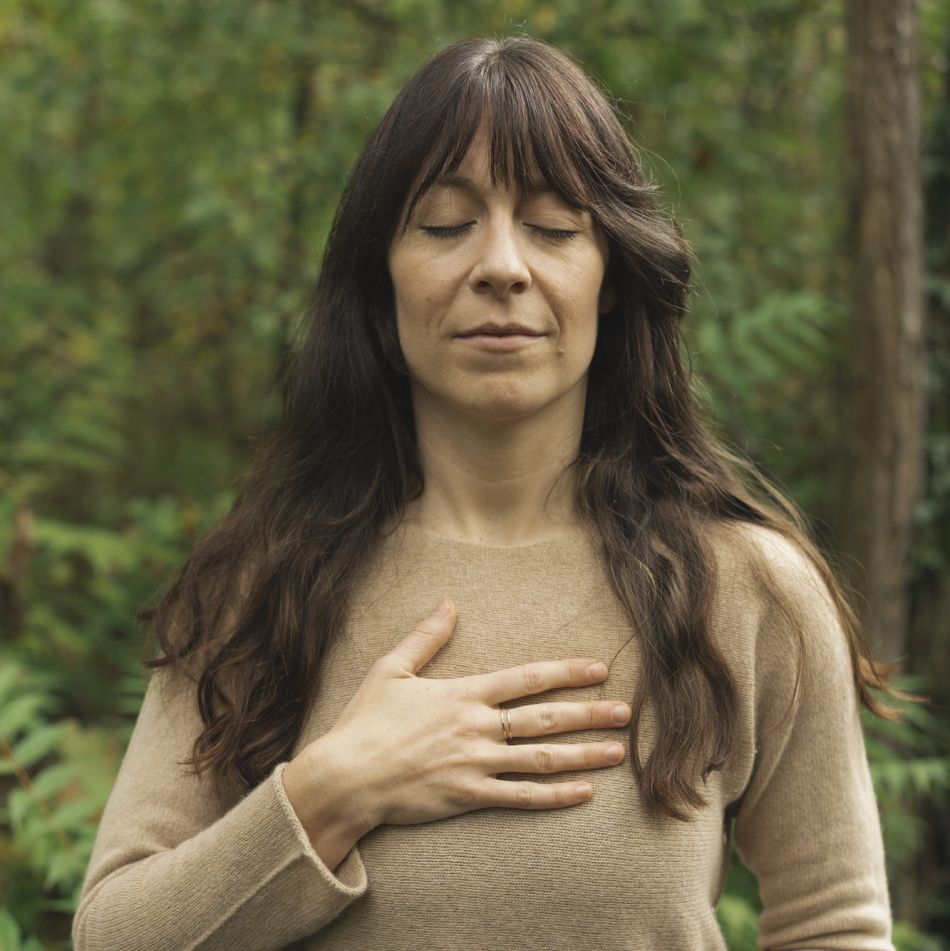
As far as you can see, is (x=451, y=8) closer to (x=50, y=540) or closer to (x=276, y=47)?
(x=276, y=47)

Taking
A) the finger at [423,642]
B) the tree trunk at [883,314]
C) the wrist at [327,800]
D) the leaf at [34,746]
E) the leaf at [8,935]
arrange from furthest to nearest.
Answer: the tree trunk at [883,314], the leaf at [34,746], the leaf at [8,935], the finger at [423,642], the wrist at [327,800]

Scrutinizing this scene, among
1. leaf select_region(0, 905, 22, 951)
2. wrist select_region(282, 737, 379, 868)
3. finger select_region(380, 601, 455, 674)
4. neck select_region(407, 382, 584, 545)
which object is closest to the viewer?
wrist select_region(282, 737, 379, 868)

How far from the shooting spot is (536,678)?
158 centimetres

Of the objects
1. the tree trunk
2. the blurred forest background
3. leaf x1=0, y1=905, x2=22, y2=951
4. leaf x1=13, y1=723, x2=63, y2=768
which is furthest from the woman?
the tree trunk

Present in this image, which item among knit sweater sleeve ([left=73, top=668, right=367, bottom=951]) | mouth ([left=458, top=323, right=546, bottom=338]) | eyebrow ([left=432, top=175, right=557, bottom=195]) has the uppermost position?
eyebrow ([left=432, top=175, right=557, bottom=195])

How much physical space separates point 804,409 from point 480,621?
326cm

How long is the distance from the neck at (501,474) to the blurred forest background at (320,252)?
1.14m

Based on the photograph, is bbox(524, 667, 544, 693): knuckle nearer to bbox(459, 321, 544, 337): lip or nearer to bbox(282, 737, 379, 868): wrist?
bbox(282, 737, 379, 868): wrist

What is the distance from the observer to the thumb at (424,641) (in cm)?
162

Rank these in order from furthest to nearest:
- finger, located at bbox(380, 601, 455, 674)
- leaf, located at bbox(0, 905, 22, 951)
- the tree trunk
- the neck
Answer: the tree trunk, leaf, located at bbox(0, 905, 22, 951), the neck, finger, located at bbox(380, 601, 455, 674)

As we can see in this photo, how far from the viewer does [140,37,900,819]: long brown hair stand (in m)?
1.56

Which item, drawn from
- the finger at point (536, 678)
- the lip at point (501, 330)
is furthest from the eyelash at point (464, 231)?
the finger at point (536, 678)

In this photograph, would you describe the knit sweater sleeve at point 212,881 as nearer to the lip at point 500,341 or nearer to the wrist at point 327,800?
the wrist at point 327,800

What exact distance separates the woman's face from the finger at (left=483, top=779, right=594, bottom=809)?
526 mm
